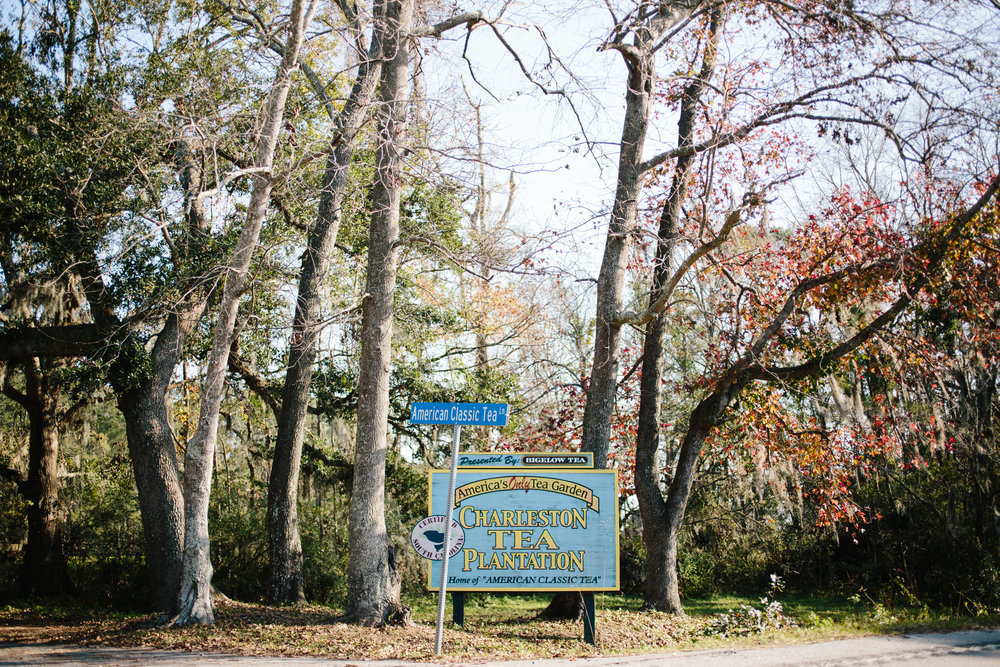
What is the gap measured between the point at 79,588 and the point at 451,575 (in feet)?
35.1

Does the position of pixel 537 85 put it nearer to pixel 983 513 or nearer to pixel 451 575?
pixel 451 575

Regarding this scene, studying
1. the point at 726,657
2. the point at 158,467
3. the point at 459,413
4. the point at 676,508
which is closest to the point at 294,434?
the point at 158,467

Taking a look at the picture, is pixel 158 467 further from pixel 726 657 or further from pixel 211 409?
pixel 726 657

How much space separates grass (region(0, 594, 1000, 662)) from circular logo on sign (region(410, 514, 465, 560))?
4.24 ft

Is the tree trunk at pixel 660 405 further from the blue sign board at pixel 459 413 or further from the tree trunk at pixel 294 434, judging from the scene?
the tree trunk at pixel 294 434

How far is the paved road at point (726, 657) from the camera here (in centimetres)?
802

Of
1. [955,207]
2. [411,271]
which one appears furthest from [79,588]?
[955,207]

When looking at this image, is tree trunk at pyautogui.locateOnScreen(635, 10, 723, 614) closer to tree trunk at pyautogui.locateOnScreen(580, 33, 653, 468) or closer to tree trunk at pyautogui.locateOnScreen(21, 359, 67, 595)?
tree trunk at pyautogui.locateOnScreen(580, 33, 653, 468)

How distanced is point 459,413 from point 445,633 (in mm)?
3334

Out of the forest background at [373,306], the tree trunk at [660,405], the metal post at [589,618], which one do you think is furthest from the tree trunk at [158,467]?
the tree trunk at [660,405]

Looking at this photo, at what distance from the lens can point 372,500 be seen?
1001 cm

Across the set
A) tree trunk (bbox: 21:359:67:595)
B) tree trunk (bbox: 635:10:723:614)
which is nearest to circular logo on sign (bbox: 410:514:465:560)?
tree trunk (bbox: 635:10:723:614)

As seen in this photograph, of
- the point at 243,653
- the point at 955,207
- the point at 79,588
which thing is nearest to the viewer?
the point at 243,653

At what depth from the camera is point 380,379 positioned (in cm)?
1027
